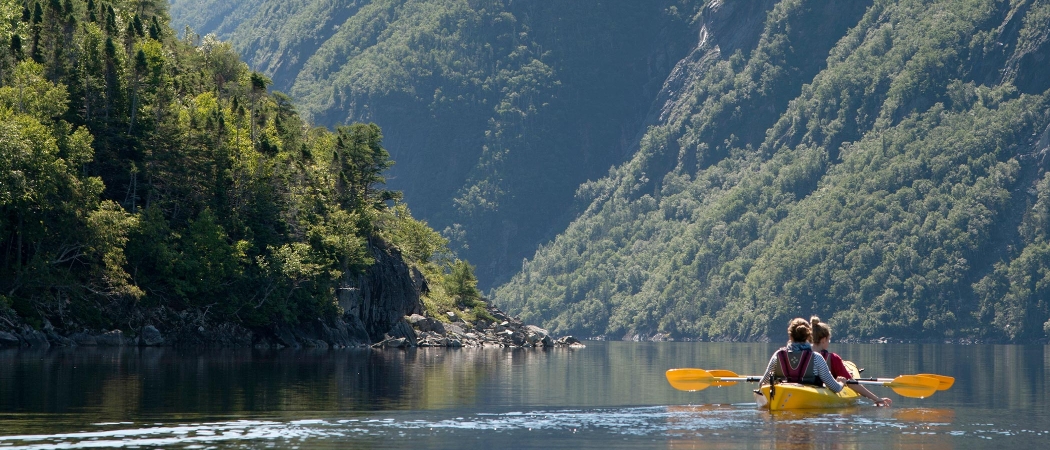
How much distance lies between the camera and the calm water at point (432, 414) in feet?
92.2

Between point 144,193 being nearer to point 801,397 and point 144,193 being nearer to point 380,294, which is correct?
point 380,294

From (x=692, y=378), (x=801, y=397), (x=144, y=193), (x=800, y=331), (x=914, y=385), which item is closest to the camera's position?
(x=801, y=397)

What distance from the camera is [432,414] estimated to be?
34.4 m

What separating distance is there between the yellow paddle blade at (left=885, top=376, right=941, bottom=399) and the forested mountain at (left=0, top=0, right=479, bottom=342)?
148 ft

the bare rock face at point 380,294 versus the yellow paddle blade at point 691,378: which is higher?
the bare rock face at point 380,294

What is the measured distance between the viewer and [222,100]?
4176 inches

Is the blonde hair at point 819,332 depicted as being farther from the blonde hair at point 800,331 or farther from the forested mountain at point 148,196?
the forested mountain at point 148,196

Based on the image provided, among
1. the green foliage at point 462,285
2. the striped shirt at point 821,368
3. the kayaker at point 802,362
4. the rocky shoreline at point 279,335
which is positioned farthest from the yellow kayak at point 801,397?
the green foliage at point 462,285

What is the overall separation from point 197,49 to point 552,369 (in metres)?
64.3

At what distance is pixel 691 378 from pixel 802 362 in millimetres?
6124

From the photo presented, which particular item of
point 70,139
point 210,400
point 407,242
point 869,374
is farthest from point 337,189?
point 210,400

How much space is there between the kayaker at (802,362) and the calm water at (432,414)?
1.04 meters

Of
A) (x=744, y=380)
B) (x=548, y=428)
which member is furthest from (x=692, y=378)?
(x=548, y=428)

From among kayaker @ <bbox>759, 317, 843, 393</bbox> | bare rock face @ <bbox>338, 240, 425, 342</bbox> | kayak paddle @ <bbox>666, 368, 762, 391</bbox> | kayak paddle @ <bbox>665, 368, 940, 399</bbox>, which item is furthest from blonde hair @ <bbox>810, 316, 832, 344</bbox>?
bare rock face @ <bbox>338, 240, 425, 342</bbox>
